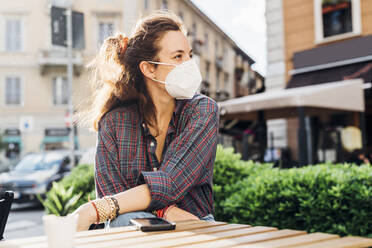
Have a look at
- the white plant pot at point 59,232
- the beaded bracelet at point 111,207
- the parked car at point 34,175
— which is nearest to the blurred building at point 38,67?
the parked car at point 34,175

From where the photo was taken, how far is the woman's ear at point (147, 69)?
2.40 meters

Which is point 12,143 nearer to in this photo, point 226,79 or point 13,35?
point 13,35

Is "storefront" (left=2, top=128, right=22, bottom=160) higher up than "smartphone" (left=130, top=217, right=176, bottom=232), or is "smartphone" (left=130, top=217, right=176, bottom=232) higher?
"storefront" (left=2, top=128, right=22, bottom=160)

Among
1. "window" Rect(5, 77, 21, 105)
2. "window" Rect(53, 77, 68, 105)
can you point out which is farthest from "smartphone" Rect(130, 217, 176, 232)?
"window" Rect(5, 77, 21, 105)

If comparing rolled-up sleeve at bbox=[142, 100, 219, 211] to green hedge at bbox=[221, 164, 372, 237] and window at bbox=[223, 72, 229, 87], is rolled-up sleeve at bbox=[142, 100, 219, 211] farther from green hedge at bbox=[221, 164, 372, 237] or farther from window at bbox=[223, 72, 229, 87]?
window at bbox=[223, 72, 229, 87]

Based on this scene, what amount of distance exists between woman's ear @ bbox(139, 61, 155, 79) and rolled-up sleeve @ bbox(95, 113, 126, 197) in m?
0.38

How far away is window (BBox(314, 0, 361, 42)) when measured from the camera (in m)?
9.62

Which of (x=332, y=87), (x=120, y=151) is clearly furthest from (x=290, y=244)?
(x=332, y=87)

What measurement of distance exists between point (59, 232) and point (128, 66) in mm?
1444

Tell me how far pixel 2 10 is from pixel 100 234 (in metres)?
25.8

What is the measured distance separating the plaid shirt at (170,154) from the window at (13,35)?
23820mm

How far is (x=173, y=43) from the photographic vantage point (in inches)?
91.3

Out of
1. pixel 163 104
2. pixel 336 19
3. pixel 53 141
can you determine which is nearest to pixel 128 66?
pixel 163 104

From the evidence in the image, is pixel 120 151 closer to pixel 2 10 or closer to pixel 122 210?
pixel 122 210
